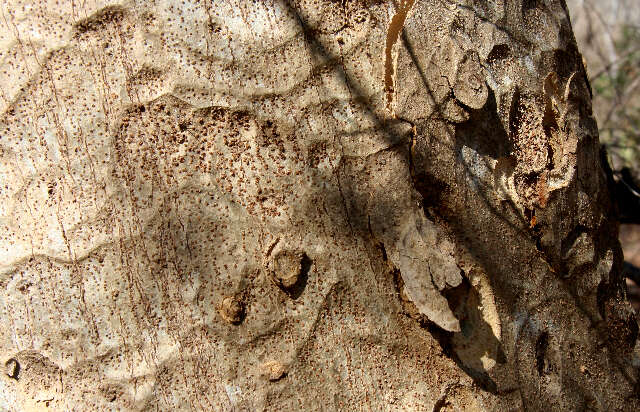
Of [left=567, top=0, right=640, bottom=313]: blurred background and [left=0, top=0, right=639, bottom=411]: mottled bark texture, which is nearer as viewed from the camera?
[left=0, top=0, right=639, bottom=411]: mottled bark texture

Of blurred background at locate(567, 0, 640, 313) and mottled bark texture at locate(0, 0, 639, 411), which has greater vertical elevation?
mottled bark texture at locate(0, 0, 639, 411)

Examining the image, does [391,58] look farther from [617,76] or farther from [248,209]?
[617,76]

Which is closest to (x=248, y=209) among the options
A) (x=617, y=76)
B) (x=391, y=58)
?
(x=391, y=58)

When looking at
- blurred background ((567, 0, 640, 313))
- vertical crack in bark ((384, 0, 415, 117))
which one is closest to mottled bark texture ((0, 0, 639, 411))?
vertical crack in bark ((384, 0, 415, 117))

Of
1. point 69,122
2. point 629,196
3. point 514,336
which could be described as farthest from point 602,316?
point 629,196

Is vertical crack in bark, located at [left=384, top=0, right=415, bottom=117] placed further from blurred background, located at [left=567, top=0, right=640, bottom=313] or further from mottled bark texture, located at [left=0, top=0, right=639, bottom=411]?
blurred background, located at [left=567, top=0, right=640, bottom=313]

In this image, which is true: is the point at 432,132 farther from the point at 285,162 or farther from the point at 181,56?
Answer: the point at 181,56
